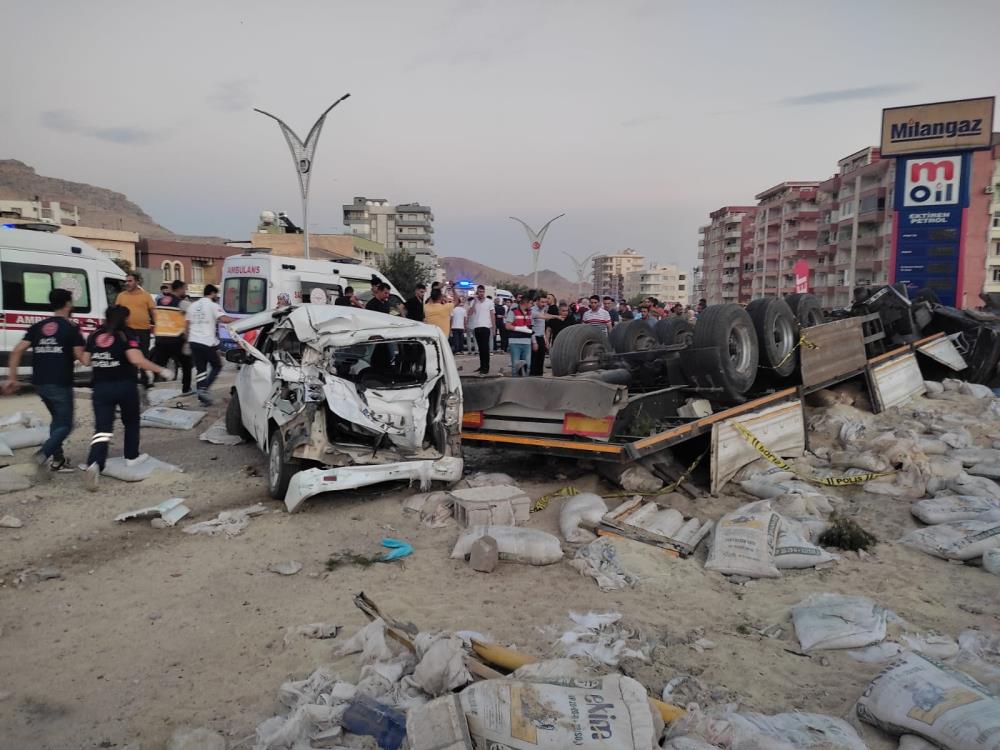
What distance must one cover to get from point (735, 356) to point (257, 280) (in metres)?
9.69

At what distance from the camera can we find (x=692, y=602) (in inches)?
171

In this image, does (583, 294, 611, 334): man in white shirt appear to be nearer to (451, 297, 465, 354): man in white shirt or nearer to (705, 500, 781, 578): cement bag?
(451, 297, 465, 354): man in white shirt

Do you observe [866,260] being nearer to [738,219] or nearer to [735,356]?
[738,219]

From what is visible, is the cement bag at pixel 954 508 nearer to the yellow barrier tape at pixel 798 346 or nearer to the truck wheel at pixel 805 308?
the yellow barrier tape at pixel 798 346

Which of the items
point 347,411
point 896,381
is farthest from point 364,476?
point 896,381

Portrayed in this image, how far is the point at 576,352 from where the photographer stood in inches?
320

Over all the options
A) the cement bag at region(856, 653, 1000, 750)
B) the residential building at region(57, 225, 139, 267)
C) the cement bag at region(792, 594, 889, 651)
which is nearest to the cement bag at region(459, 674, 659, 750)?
the cement bag at region(856, 653, 1000, 750)

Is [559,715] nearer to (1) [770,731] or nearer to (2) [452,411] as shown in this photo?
(1) [770,731]

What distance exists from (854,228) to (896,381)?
67.2 m

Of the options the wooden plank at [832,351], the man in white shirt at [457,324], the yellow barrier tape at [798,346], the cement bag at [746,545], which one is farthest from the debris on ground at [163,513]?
the man in white shirt at [457,324]

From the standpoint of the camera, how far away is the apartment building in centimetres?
10550

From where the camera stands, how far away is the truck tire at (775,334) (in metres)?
7.39

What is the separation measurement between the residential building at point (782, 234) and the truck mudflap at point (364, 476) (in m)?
79.3

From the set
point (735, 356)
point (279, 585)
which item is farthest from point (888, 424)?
point (279, 585)
